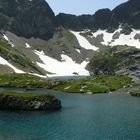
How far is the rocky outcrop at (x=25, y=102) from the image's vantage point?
406ft

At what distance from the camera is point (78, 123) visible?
102 m

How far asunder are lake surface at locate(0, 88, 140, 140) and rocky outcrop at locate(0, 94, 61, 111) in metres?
5.65

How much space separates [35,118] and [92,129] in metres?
21.8

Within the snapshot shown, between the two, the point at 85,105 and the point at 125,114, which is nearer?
the point at 125,114

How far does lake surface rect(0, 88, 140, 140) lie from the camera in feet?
283

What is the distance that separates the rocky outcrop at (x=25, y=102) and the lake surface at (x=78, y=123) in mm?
5650

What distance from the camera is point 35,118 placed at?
358ft

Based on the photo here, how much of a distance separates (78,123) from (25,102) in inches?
1096

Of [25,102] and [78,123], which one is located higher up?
[25,102]

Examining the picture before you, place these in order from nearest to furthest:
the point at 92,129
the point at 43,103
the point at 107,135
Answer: the point at 107,135 < the point at 92,129 < the point at 43,103

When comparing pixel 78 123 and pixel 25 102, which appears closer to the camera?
pixel 78 123

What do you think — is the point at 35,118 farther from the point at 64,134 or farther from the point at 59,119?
the point at 64,134

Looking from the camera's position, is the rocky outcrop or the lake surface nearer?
the lake surface

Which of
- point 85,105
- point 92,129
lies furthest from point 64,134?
point 85,105
